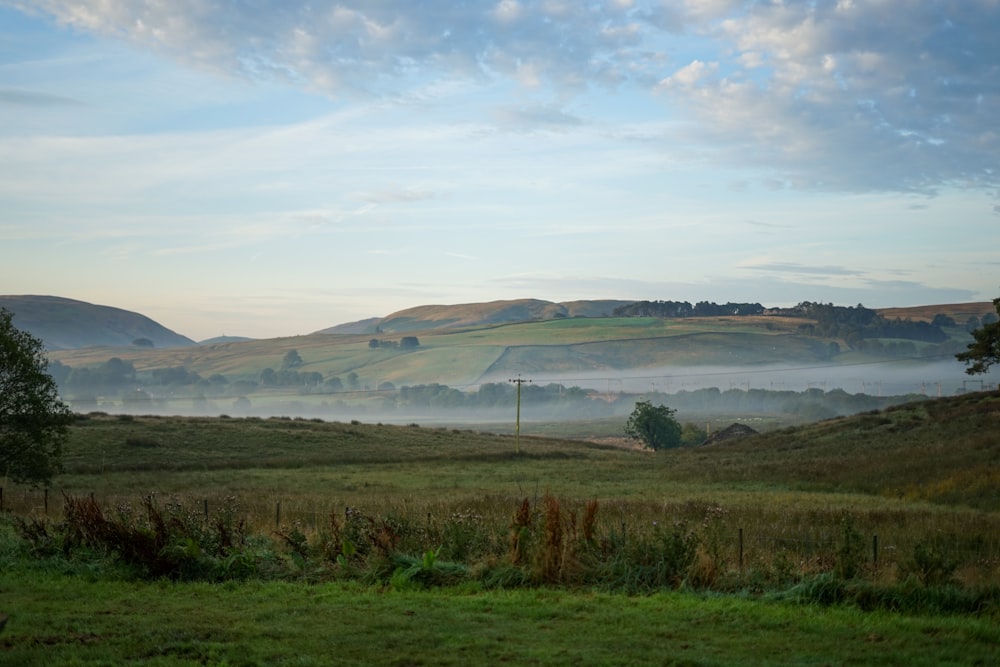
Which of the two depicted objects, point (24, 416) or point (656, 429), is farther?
point (656, 429)

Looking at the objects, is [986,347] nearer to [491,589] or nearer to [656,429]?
[656,429]

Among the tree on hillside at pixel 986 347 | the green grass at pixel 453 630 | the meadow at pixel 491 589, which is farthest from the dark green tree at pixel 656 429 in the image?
the green grass at pixel 453 630

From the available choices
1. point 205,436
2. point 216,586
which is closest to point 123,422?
point 205,436

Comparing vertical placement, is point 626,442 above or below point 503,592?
below

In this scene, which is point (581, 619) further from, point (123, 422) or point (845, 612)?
point (123, 422)

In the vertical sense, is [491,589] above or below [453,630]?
below

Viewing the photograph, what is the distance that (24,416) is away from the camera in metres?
35.8

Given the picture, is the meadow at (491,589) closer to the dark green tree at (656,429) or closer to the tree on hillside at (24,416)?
the tree on hillside at (24,416)

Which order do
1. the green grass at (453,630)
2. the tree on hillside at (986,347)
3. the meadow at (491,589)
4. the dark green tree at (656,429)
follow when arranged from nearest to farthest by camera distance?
1. the green grass at (453,630)
2. the meadow at (491,589)
3. the tree on hillside at (986,347)
4. the dark green tree at (656,429)

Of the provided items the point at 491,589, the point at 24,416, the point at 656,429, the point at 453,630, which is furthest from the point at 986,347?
the point at 453,630

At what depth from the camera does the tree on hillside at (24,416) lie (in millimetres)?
35406

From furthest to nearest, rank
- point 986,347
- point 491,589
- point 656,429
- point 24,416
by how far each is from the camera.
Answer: point 656,429 → point 986,347 → point 24,416 → point 491,589

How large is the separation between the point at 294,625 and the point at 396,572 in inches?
109

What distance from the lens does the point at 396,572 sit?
12633mm
